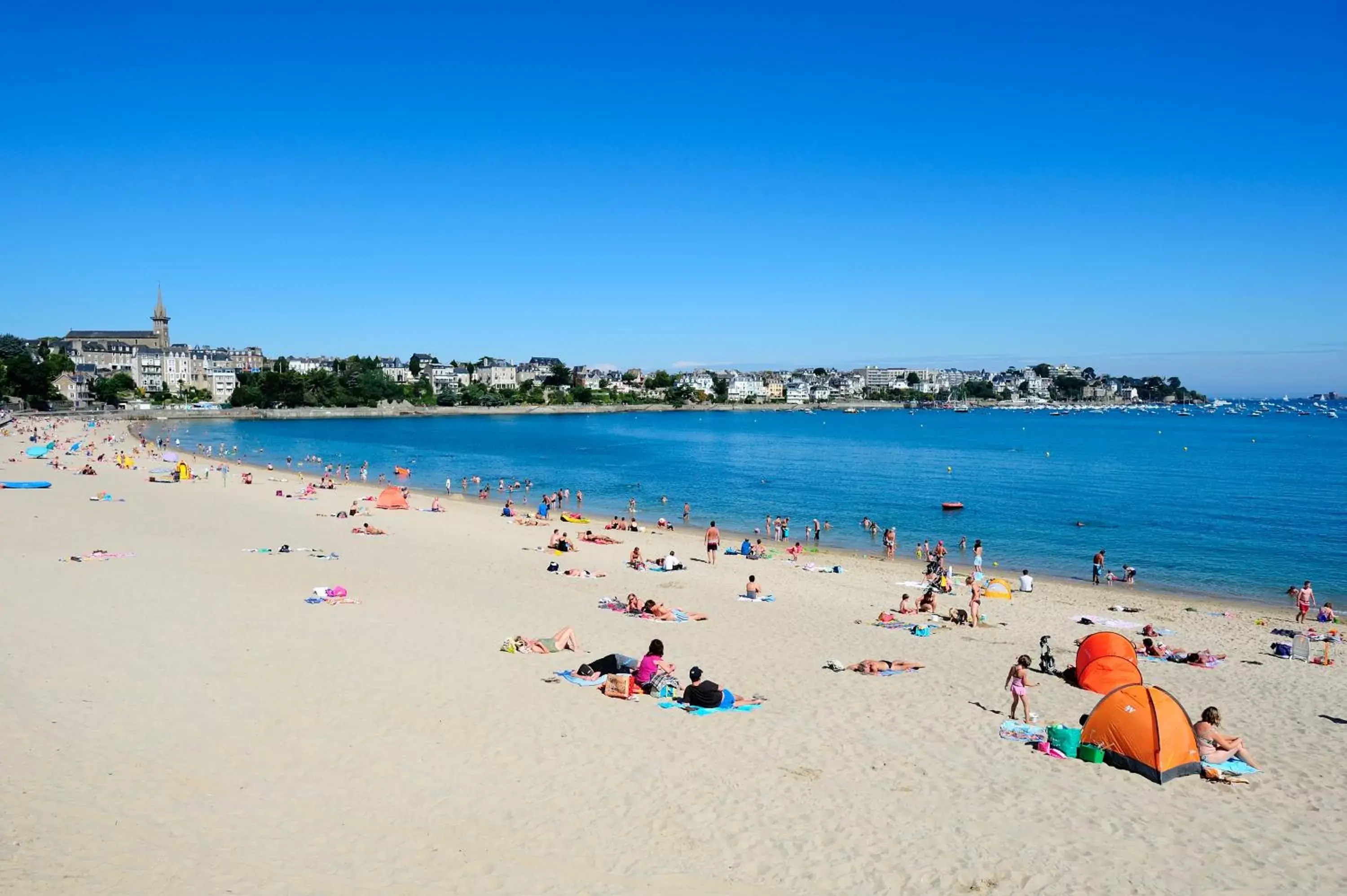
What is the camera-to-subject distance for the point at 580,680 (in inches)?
500

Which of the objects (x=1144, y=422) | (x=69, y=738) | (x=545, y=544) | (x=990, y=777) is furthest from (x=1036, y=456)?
(x=1144, y=422)

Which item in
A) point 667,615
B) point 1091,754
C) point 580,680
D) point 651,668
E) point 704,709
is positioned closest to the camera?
point 1091,754

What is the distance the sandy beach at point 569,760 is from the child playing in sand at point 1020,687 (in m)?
0.31

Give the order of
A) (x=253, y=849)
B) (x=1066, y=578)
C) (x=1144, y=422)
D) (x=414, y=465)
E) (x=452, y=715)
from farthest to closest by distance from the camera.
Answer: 1. (x=1144, y=422)
2. (x=414, y=465)
3. (x=1066, y=578)
4. (x=452, y=715)
5. (x=253, y=849)

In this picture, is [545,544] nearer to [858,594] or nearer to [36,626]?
[858,594]

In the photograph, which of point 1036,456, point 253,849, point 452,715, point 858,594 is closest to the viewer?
point 253,849

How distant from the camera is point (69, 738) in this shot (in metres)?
9.54

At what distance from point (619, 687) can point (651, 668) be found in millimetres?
639

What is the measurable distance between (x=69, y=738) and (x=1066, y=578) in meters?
25.8

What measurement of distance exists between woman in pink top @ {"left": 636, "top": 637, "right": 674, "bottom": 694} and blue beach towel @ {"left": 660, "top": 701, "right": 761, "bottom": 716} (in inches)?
18.8

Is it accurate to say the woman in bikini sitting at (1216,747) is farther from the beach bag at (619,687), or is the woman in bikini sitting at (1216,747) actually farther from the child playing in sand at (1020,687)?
the beach bag at (619,687)

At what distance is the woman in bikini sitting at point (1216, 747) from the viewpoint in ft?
33.9

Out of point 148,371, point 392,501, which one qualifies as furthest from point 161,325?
point 392,501

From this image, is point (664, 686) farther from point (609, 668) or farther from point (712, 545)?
point (712, 545)
